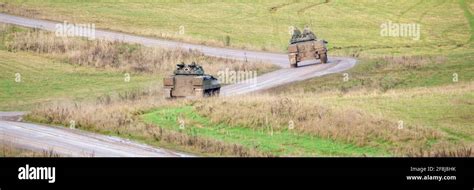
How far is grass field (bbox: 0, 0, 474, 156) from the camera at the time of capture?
37719 mm

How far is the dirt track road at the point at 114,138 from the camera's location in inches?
1415

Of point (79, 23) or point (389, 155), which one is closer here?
point (389, 155)

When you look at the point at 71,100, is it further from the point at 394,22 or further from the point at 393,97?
the point at 394,22

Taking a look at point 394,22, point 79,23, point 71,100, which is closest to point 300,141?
point 71,100

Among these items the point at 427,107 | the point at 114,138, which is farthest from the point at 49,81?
the point at 427,107

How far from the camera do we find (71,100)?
55406 mm

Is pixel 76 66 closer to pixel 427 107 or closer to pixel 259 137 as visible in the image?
pixel 259 137

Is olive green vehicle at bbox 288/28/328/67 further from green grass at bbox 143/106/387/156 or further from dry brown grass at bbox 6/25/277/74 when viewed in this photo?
green grass at bbox 143/106/387/156

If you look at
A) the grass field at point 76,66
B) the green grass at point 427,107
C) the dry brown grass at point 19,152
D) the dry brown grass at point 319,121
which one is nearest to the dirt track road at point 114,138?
the dry brown grass at point 19,152

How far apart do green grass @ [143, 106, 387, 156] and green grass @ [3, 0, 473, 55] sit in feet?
119

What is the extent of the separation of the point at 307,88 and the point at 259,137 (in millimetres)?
18794

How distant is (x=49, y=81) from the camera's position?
2458 inches
